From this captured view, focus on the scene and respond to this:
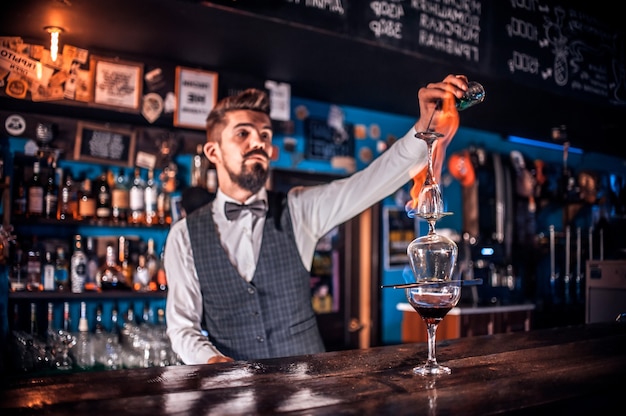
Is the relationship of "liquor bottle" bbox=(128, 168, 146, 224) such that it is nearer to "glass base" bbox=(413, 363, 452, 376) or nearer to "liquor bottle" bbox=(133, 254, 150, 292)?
"liquor bottle" bbox=(133, 254, 150, 292)

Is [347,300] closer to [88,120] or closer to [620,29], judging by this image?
[88,120]

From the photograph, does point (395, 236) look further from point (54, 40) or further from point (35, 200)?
point (54, 40)

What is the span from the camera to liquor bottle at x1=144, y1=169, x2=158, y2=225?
3953mm

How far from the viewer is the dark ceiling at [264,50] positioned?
3.01 metres

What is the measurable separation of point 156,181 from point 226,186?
1.68 m

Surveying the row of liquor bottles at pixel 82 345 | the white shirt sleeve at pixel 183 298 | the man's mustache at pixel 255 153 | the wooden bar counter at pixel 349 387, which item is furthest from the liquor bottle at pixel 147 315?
the wooden bar counter at pixel 349 387

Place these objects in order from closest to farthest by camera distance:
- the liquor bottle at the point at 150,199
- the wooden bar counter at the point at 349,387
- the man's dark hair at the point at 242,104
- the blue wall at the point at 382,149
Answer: the wooden bar counter at the point at 349,387 < the man's dark hair at the point at 242,104 < the liquor bottle at the point at 150,199 < the blue wall at the point at 382,149

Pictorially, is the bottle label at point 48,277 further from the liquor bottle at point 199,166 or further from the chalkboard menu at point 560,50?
the chalkboard menu at point 560,50

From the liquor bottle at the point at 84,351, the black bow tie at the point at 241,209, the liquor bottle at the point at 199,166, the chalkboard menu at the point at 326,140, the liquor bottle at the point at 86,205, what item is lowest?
the liquor bottle at the point at 84,351

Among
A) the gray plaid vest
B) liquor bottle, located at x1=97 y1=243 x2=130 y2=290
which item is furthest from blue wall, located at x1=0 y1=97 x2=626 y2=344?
the gray plaid vest

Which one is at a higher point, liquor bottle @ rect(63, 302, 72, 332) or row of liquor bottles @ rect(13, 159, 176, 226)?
row of liquor bottles @ rect(13, 159, 176, 226)

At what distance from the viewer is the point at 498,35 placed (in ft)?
11.5

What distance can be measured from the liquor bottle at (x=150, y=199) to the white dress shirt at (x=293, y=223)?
1465 millimetres

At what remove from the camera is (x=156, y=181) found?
4.12 meters
